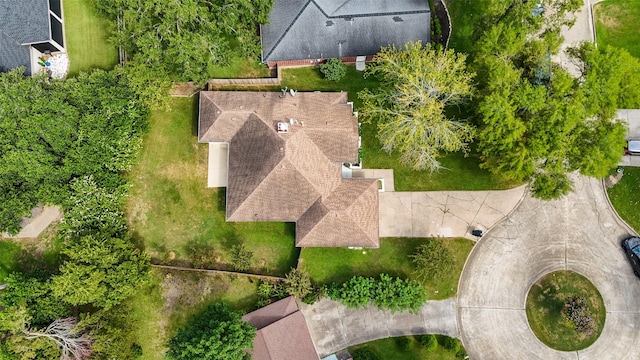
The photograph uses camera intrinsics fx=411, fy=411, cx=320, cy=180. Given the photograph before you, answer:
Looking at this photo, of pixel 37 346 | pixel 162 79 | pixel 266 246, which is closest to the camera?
pixel 37 346

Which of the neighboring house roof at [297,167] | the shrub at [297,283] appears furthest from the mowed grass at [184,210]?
the neighboring house roof at [297,167]

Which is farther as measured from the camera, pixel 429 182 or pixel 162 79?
pixel 429 182

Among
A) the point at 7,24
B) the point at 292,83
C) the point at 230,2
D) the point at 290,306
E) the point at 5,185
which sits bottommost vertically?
the point at 290,306

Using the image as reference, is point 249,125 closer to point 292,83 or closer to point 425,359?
point 292,83

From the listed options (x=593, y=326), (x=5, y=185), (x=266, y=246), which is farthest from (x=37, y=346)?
(x=593, y=326)

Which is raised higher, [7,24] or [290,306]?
[7,24]

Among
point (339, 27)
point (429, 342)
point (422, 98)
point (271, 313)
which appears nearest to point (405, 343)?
point (429, 342)

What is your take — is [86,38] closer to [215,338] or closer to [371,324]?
[215,338]
